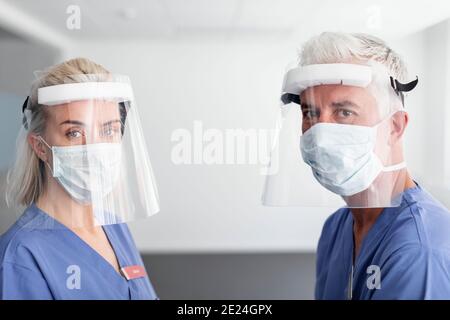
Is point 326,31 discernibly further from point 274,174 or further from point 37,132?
point 37,132

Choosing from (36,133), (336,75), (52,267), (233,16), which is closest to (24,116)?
(36,133)

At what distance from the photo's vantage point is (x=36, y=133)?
0.82 m

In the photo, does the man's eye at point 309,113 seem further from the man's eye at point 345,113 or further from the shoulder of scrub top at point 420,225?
the shoulder of scrub top at point 420,225

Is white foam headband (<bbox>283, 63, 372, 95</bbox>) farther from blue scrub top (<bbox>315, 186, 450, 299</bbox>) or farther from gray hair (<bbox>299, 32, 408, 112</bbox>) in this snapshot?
blue scrub top (<bbox>315, 186, 450, 299</bbox>)

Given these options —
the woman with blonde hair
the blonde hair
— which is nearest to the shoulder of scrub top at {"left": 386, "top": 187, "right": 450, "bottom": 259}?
the woman with blonde hair

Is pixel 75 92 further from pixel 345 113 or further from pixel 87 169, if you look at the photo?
pixel 345 113

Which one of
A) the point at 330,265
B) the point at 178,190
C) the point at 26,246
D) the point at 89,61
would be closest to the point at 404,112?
the point at 330,265

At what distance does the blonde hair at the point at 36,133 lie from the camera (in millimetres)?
815

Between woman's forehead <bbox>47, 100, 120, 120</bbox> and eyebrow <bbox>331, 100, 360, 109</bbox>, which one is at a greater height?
eyebrow <bbox>331, 100, 360, 109</bbox>

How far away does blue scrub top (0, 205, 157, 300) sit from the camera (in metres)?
0.77

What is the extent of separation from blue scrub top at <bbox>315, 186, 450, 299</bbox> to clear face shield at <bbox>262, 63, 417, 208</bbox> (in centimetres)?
4

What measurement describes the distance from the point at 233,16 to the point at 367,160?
14.6 inches

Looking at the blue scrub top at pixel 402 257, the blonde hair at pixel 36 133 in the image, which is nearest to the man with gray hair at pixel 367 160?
the blue scrub top at pixel 402 257

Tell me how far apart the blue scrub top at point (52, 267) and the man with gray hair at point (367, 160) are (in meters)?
0.36
